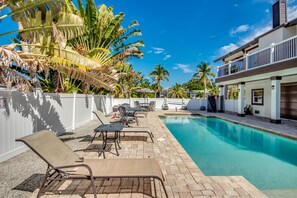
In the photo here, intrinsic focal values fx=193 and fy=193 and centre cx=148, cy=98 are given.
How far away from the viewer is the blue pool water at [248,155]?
511 cm

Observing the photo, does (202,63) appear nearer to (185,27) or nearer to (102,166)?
(185,27)

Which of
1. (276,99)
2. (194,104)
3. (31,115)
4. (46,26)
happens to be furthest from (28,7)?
(194,104)

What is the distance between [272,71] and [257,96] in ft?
19.2

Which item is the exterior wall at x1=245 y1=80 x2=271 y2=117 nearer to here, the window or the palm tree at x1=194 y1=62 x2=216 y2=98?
the window

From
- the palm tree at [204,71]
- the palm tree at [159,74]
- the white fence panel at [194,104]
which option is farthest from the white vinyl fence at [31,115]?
the palm tree at [204,71]

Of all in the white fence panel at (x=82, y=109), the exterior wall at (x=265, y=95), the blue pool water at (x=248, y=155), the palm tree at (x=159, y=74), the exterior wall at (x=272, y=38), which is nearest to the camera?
the blue pool water at (x=248, y=155)

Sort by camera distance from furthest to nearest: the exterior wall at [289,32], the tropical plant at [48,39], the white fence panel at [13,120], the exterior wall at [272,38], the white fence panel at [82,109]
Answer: the exterior wall at [272,38] < the exterior wall at [289,32] < the white fence panel at [82,109] < the tropical plant at [48,39] < the white fence panel at [13,120]

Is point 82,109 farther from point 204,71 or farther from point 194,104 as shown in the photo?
point 204,71

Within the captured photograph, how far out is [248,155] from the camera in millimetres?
7070

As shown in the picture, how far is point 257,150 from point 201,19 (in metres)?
28.1

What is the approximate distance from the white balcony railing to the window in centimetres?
258

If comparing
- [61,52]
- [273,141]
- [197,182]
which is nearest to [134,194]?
Answer: [197,182]

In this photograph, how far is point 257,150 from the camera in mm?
7711

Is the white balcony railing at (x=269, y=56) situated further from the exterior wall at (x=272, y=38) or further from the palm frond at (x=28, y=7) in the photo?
the palm frond at (x=28, y=7)
